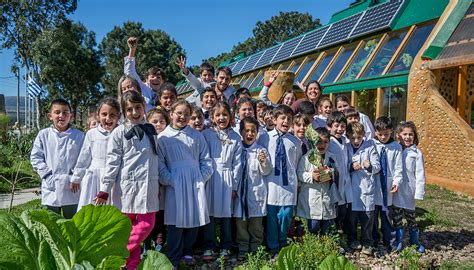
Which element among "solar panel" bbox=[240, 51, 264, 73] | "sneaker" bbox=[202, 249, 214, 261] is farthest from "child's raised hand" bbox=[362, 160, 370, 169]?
"solar panel" bbox=[240, 51, 264, 73]

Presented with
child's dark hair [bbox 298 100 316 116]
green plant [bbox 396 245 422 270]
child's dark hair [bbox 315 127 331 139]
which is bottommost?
green plant [bbox 396 245 422 270]

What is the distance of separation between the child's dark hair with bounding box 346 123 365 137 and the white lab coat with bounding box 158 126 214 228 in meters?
1.87

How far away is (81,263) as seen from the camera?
2.74 feet

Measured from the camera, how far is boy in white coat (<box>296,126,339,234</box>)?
15.1 feet

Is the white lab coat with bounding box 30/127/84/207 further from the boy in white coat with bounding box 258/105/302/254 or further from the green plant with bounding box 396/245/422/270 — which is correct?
the green plant with bounding box 396/245/422/270

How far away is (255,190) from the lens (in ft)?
14.9

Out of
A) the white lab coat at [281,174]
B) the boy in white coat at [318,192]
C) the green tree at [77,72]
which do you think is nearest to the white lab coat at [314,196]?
the boy in white coat at [318,192]

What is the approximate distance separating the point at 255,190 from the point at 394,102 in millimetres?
5927

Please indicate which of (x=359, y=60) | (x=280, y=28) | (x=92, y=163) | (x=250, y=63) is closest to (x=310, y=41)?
(x=359, y=60)

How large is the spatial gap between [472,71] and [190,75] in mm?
6354

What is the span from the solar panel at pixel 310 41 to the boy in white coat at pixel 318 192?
9292 mm

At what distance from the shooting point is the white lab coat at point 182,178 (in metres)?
4.07

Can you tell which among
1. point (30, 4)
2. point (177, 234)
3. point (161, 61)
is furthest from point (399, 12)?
point (161, 61)

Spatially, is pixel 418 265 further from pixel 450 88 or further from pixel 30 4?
pixel 30 4
